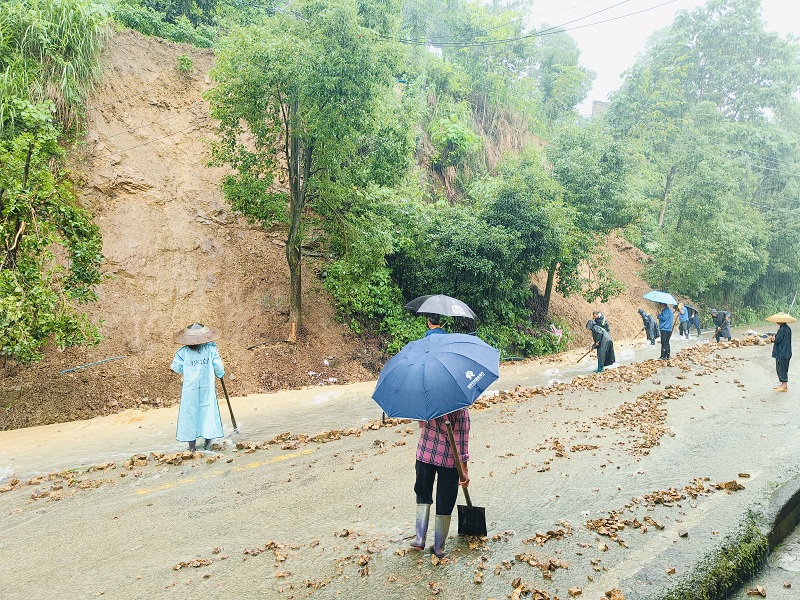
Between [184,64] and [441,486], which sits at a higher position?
[184,64]

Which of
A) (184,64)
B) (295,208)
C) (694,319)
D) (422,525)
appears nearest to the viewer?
(422,525)

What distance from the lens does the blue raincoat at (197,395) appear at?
25.2ft

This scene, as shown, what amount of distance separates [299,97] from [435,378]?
8.96 meters

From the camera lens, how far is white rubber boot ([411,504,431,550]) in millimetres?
4469

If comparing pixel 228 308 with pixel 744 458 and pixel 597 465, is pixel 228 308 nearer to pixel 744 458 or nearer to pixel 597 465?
pixel 597 465

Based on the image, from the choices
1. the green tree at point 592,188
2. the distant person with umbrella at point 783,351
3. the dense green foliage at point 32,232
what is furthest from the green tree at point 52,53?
the distant person with umbrella at point 783,351

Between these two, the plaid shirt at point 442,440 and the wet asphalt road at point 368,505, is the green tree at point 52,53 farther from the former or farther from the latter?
the plaid shirt at point 442,440

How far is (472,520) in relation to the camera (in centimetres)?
465

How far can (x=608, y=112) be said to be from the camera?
120 feet

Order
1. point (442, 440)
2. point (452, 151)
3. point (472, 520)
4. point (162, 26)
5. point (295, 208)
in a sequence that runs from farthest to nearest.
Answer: point (452, 151), point (162, 26), point (295, 208), point (472, 520), point (442, 440)

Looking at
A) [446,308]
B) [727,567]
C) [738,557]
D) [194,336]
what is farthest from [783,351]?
[194,336]

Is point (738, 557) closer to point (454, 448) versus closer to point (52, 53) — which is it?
point (454, 448)

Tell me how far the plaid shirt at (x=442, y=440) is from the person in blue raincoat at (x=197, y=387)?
4347 millimetres

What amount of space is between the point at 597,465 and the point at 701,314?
2665 cm
